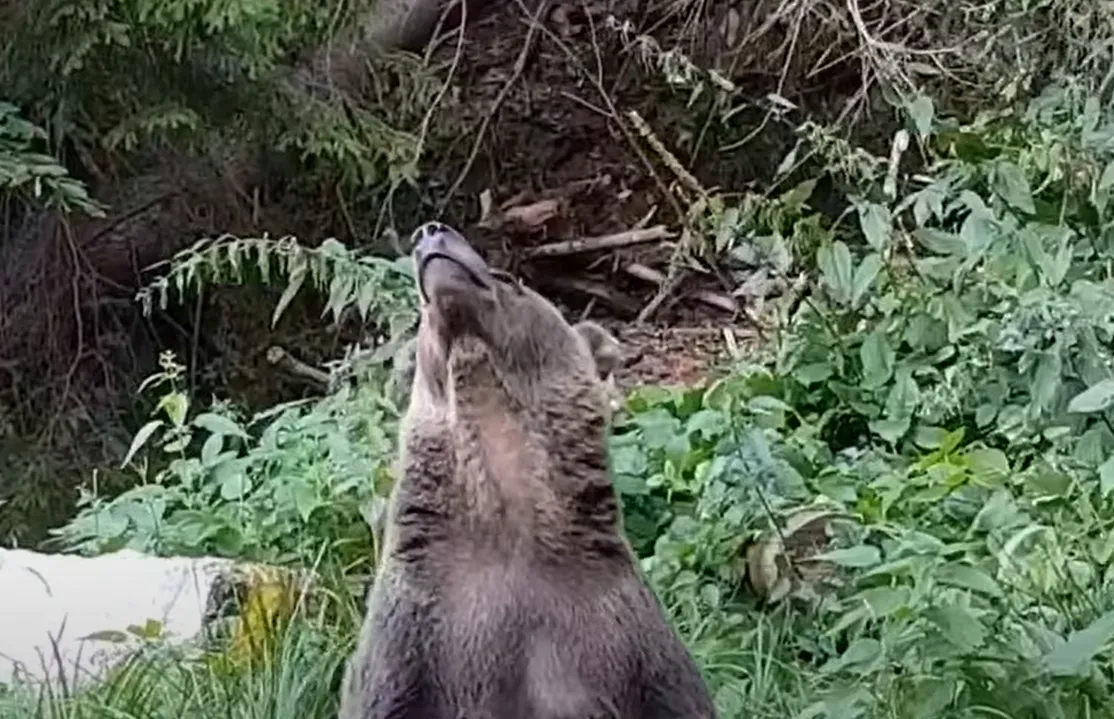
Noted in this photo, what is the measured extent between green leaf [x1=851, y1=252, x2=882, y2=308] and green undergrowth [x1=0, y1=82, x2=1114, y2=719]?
1cm

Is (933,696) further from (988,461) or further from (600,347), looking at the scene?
(988,461)

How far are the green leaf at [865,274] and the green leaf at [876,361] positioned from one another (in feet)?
0.51

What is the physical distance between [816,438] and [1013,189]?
2.89 feet

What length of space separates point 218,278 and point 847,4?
2.36 m

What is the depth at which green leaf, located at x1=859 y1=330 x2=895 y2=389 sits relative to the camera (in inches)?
240

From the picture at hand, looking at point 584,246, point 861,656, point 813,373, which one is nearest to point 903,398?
point 813,373

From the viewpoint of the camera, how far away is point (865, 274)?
591cm

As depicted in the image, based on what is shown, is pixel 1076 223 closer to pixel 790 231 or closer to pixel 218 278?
pixel 790 231

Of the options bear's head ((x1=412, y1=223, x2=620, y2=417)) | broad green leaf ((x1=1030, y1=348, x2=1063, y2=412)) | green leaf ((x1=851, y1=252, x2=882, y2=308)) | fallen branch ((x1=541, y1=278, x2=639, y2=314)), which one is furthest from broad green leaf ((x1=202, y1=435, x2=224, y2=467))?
fallen branch ((x1=541, y1=278, x2=639, y2=314))

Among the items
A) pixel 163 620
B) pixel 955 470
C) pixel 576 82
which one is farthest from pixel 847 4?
pixel 163 620

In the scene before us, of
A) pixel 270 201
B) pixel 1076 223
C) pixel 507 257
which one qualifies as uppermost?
pixel 1076 223

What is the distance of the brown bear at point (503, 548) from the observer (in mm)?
3152

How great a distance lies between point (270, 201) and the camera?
26.2 feet

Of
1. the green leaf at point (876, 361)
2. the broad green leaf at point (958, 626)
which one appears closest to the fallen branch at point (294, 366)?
the green leaf at point (876, 361)
